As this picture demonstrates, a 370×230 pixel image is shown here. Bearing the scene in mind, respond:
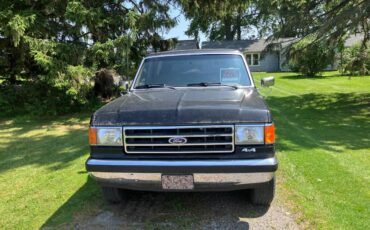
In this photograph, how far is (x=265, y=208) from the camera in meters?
4.41

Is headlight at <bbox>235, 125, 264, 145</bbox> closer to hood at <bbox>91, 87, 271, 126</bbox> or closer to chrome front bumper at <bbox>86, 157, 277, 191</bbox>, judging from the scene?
hood at <bbox>91, 87, 271, 126</bbox>

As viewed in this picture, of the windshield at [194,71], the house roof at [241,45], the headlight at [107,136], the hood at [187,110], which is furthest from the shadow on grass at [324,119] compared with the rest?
the house roof at [241,45]

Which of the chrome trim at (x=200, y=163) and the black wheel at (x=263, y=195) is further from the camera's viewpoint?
the black wheel at (x=263, y=195)

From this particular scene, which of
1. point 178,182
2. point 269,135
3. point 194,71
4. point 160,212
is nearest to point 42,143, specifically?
point 194,71

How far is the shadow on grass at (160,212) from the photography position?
13.4 feet

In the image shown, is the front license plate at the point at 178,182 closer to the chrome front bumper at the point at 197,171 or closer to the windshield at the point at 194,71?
the chrome front bumper at the point at 197,171

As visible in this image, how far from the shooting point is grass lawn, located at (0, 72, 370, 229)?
4387mm

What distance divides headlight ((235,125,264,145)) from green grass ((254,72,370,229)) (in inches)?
47.7

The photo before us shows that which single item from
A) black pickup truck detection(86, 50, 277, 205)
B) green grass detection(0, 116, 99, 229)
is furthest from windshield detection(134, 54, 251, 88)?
green grass detection(0, 116, 99, 229)

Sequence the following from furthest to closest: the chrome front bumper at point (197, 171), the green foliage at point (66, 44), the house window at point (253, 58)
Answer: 1. the house window at point (253, 58)
2. the green foliage at point (66, 44)
3. the chrome front bumper at point (197, 171)

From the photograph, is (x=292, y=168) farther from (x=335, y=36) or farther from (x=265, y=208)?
(x=335, y=36)

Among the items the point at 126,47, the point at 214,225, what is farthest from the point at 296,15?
the point at 214,225

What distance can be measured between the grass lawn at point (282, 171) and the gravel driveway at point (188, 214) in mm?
266

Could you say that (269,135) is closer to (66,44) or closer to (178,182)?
(178,182)
